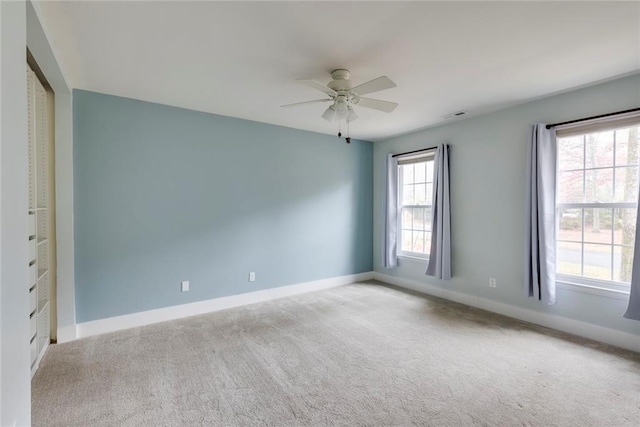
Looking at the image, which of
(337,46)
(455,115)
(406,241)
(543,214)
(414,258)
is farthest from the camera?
(406,241)

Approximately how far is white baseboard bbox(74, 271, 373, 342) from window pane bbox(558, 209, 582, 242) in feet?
10.2

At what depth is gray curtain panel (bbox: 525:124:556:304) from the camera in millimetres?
3191

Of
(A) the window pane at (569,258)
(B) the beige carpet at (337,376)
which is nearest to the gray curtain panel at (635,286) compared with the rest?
(B) the beige carpet at (337,376)

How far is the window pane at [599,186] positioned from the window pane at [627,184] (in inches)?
2.2

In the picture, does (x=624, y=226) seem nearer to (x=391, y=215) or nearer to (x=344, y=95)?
(x=391, y=215)

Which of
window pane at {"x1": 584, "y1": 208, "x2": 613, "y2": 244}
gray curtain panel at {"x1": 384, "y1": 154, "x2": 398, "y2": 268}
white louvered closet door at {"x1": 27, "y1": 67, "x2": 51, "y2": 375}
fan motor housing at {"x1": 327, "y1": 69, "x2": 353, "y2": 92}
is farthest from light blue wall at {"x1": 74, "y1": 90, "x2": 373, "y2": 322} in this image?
window pane at {"x1": 584, "y1": 208, "x2": 613, "y2": 244}

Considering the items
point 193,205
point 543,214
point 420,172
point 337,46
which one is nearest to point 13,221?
point 337,46

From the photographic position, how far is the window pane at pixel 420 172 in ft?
15.8

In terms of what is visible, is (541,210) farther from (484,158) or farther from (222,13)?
(222,13)

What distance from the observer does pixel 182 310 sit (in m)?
3.59

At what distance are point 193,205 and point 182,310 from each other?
4.18 feet

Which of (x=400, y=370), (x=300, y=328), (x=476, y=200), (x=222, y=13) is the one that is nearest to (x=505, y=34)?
(x=222, y=13)

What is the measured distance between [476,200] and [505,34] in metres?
2.34

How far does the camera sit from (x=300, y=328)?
10.8 feet
